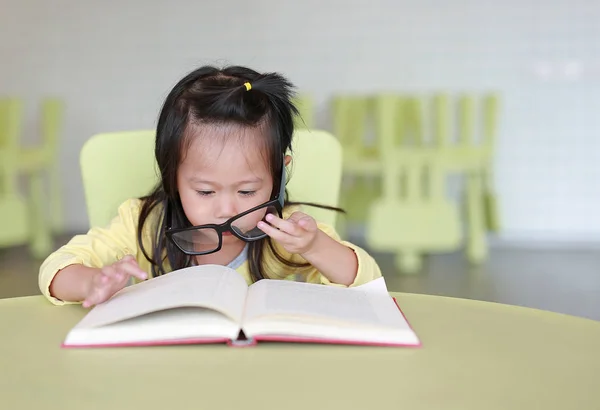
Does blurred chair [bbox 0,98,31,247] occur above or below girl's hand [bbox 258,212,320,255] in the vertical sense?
below

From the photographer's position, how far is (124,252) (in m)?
1.21

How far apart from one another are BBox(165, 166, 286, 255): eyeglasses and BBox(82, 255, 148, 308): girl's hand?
0.52 ft

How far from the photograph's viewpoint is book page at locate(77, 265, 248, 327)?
73 centimetres

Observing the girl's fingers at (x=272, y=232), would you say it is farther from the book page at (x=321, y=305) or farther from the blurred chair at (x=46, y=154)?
the blurred chair at (x=46, y=154)

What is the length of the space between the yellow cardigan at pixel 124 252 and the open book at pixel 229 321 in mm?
242

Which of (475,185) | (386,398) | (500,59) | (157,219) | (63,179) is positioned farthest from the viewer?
(63,179)

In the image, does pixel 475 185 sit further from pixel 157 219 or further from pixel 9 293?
pixel 157 219

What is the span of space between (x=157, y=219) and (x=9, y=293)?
6.28 ft

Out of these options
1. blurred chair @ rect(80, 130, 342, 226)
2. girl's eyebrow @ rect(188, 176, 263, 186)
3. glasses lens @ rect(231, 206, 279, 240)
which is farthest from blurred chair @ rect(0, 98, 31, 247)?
glasses lens @ rect(231, 206, 279, 240)

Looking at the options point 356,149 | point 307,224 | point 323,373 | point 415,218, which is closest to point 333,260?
point 307,224

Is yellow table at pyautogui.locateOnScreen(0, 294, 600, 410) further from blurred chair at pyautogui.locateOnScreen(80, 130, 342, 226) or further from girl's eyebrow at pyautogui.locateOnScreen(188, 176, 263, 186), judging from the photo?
blurred chair at pyautogui.locateOnScreen(80, 130, 342, 226)

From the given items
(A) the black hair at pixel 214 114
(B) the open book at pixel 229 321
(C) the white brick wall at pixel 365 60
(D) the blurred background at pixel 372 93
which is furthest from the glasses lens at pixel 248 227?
(C) the white brick wall at pixel 365 60

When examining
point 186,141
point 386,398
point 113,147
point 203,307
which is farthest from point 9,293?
point 386,398

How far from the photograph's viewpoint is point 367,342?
72 centimetres
